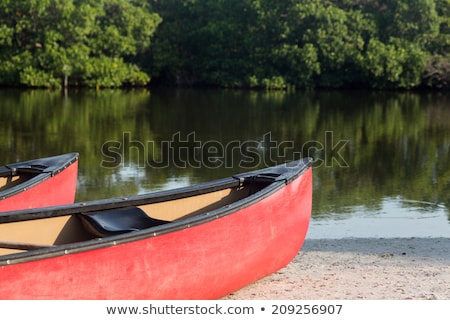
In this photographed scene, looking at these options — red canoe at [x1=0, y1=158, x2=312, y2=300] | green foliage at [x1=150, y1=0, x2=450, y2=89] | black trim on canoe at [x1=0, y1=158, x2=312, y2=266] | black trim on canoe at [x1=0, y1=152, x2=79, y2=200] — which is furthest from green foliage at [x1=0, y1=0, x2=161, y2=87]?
red canoe at [x1=0, y1=158, x2=312, y2=300]

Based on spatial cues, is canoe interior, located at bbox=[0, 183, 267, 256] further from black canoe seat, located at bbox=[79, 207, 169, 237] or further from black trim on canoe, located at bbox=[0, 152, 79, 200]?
black trim on canoe, located at bbox=[0, 152, 79, 200]

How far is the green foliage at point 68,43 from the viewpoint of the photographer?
150 feet

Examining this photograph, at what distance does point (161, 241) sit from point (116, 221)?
0.93 meters

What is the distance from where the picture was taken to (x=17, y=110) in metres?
29.7

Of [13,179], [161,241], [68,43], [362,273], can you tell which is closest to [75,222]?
[161,241]

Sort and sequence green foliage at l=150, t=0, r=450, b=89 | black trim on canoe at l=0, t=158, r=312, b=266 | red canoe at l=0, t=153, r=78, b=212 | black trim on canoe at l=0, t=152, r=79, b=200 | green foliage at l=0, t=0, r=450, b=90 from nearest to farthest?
black trim on canoe at l=0, t=158, r=312, b=266, red canoe at l=0, t=153, r=78, b=212, black trim on canoe at l=0, t=152, r=79, b=200, green foliage at l=0, t=0, r=450, b=90, green foliage at l=150, t=0, r=450, b=89

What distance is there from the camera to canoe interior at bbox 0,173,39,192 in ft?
31.1

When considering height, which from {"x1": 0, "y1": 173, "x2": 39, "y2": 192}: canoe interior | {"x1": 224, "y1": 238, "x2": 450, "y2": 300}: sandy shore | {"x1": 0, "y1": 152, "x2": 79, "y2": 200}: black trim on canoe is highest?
{"x1": 0, "y1": 152, "x2": 79, "y2": 200}: black trim on canoe

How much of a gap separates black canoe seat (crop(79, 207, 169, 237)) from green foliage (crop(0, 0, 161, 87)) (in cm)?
3902

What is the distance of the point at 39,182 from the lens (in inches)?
354

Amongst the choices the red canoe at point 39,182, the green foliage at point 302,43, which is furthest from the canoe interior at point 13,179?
the green foliage at point 302,43

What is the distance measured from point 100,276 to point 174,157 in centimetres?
1268

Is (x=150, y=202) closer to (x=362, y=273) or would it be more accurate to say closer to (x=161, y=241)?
(x=161, y=241)
